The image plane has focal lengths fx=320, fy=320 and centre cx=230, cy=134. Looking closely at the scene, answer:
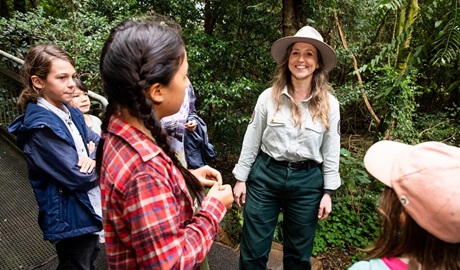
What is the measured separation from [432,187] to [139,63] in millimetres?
929

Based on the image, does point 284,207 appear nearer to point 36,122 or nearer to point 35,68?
point 36,122

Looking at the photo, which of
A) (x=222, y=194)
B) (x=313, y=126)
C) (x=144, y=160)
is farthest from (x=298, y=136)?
(x=144, y=160)

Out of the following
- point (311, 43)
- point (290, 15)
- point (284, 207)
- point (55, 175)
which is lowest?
point (284, 207)

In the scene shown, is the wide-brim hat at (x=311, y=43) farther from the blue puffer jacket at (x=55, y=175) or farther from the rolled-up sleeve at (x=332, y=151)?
the blue puffer jacket at (x=55, y=175)

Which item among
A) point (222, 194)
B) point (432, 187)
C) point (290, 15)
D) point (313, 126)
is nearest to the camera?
point (432, 187)

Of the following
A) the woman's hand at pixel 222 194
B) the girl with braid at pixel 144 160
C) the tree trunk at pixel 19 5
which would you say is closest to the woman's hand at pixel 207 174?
the woman's hand at pixel 222 194

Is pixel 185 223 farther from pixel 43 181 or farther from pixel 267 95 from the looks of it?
pixel 267 95

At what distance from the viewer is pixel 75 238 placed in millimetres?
1774

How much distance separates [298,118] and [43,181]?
1.56 meters

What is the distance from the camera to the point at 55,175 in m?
1.65

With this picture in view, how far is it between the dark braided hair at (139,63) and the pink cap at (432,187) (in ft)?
2.60

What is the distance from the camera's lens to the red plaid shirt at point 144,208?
3.13ft

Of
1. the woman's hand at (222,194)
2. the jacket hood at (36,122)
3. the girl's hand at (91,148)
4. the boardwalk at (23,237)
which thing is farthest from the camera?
the boardwalk at (23,237)

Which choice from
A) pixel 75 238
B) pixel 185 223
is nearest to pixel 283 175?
pixel 185 223
